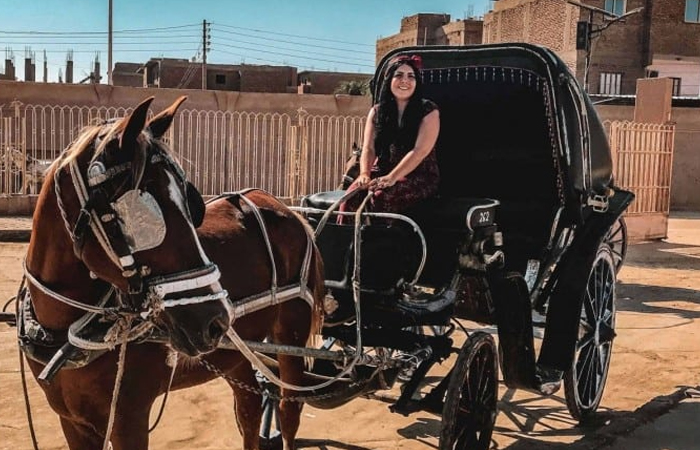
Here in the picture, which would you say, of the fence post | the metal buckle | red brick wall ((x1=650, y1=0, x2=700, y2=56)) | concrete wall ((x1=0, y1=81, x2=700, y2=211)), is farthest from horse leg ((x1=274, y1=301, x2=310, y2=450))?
red brick wall ((x1=650, y1=0, x2=700, y2=56))

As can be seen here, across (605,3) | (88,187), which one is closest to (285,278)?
(88,187)

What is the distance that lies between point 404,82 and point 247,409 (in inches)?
80.0

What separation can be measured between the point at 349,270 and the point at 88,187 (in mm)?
2043

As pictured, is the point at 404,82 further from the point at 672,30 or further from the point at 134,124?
the point at 672,30

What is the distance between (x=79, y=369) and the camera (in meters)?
2.96

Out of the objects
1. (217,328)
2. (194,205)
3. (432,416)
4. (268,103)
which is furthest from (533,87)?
(268,103)

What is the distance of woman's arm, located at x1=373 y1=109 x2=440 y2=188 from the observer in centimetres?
455

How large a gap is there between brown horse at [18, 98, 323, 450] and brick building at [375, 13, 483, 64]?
4776 centimetres

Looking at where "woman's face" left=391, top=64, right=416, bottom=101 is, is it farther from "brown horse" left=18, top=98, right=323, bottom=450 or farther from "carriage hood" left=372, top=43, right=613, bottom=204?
"brown horse" left=18, top=98, right=323, bottom=450

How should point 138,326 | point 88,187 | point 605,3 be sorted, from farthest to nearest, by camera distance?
point 605,3
point 138,326
point 88,187

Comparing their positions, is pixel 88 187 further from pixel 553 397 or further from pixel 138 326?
pixel 553 397

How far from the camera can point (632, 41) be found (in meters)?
42.2

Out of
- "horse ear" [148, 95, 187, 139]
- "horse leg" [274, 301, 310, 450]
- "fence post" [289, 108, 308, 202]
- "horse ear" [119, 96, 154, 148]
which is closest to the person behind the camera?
"horse ear" [119, 96, 154, 148]

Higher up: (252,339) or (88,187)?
(88,187)
